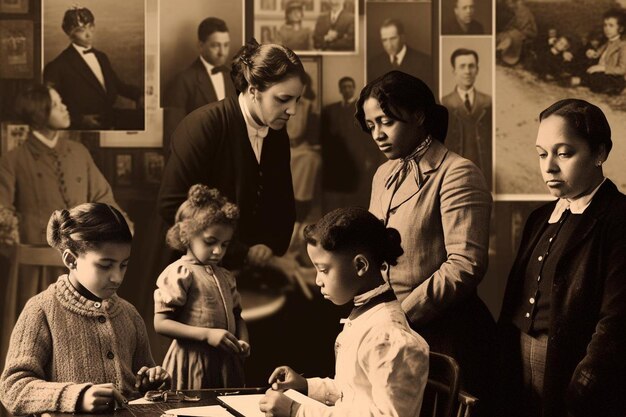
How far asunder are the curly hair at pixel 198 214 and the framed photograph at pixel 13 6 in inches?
41.4

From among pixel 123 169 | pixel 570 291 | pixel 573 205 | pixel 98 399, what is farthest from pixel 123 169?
pixel 570 291

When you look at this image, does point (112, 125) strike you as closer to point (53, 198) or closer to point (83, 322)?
point (53, 198)

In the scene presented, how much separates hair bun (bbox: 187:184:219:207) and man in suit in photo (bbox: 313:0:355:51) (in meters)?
0.82

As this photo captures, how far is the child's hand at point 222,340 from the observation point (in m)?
3.37

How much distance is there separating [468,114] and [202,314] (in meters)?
1.58

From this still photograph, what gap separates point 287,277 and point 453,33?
4.36 ft

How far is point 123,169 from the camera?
4031 millimetres

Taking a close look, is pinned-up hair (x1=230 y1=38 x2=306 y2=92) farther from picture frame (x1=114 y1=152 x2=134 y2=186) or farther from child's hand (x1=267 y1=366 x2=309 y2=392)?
child's hand (x1=267 y1=366 x2=309 y2=392)

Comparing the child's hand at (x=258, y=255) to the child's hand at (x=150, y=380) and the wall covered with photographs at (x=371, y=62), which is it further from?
the child's hand at (x=150, y=380)

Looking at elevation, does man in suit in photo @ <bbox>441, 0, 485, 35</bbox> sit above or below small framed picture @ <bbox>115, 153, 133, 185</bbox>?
above

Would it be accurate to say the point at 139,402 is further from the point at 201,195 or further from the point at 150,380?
the point at 201,195

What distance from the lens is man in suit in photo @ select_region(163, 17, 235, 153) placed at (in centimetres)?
405

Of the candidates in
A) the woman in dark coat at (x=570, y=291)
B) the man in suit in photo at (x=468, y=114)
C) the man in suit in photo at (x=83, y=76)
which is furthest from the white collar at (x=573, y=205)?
the man in suit in photo at (x=83, y=76)

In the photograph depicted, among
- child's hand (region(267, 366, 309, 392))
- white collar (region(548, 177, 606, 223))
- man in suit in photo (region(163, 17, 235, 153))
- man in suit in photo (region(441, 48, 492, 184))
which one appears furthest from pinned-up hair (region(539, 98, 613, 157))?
man in suit in photo (region(163, 17, 235, 153))
